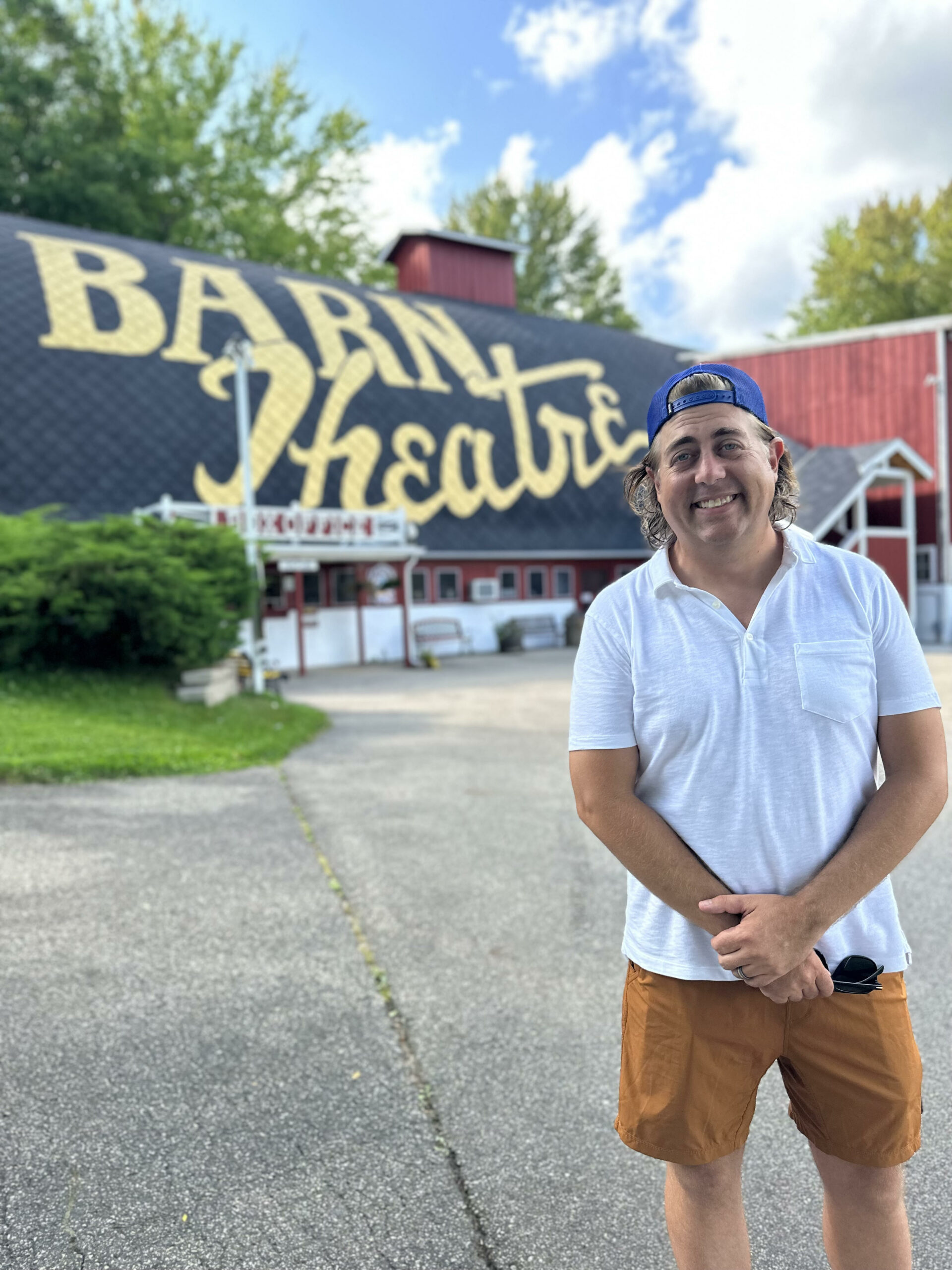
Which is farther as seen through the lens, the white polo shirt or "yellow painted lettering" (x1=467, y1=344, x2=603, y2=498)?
"yellow painted lettering" (x1=467, y1=344, x2=603, y2=498)

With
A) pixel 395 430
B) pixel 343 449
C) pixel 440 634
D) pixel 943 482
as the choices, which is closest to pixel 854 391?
pixel 943 482

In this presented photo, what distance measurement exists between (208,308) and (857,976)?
23537 mm

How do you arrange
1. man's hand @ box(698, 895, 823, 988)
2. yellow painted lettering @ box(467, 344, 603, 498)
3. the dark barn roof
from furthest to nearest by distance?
yellow painted lettering @ box(467, 344, 603, 498)
the dark barn roof
man's hand @ box(698, 895, 823, 988)

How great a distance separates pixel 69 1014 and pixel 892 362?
28687mm

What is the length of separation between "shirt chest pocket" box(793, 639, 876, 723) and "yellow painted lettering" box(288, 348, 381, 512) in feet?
66.4

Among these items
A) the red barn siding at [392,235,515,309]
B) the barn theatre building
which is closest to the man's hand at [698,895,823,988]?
the barn theatre building

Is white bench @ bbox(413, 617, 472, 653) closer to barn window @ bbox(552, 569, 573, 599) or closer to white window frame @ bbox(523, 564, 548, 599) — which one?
white window frame @ bbox(523, 564, 548, 599)

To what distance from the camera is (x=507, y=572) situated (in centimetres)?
2653

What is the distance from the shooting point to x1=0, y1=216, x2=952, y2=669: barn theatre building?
19.9m

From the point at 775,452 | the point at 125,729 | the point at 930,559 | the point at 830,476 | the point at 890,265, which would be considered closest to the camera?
the point at 775,452

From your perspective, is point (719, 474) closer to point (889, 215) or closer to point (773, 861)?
point (773, 861)

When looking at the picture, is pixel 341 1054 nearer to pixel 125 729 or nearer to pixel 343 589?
pixel 125 729

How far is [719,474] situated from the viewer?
177cm

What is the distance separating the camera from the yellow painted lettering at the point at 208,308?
70.6ft
